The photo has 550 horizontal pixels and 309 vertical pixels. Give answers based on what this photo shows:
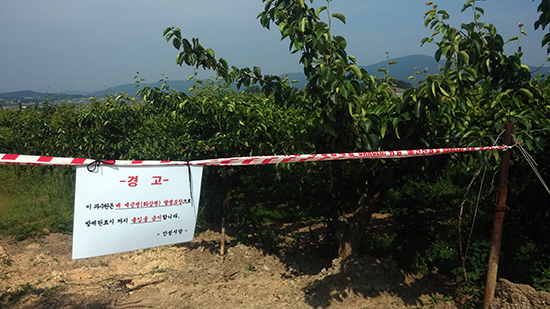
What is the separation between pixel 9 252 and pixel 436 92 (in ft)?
20.3

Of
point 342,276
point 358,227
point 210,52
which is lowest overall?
point 342,276

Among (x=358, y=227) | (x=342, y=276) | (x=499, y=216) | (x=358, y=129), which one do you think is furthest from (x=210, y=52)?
(x=499, y=216)

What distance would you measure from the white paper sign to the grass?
4.72 metres

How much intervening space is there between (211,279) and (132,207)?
257 centimetres

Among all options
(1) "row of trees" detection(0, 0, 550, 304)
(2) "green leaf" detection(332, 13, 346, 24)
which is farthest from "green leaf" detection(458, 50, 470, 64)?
(2) "green leaf" detection(332, 13, 346, 24)

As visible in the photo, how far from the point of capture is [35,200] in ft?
25.2

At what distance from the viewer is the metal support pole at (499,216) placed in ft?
9.53

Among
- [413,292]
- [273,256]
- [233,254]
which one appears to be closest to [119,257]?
[233,254]

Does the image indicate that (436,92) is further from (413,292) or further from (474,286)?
(413,292)

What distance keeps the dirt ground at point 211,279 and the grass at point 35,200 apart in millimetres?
513

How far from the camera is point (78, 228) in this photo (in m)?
2.33

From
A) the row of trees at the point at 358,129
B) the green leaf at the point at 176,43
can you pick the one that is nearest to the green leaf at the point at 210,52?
the row of trees at the point at 358,129

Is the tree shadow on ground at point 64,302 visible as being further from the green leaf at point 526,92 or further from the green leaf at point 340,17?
the green leaf at point 526,92

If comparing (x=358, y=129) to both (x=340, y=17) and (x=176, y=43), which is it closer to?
(x=340, y=17)
